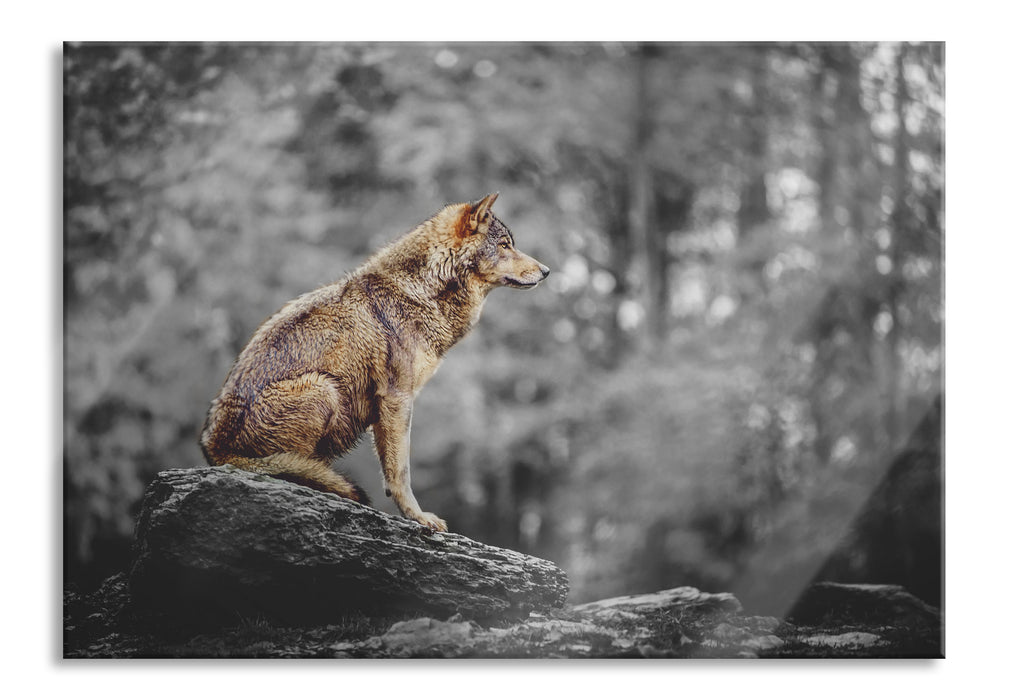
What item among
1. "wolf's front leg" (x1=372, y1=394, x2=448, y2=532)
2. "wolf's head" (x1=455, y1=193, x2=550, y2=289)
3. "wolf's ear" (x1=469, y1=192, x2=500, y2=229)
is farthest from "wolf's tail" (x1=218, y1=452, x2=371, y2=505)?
"wolf's ear" (x1=469, y1=192, x2=500, y2=229)

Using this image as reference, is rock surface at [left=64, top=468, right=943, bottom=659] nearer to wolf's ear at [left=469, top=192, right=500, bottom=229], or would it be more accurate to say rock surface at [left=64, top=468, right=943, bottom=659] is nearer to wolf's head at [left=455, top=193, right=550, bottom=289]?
wolf's head at [left=455, top=193, right=550, bottom=289]

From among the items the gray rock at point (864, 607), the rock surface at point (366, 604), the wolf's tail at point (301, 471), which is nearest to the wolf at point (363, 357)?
the wolf's tail at point (301, 471)

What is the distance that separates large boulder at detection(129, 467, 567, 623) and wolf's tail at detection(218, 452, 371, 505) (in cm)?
3

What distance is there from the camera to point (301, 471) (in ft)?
10.7

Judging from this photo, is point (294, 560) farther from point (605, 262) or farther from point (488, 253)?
point (605, 262)

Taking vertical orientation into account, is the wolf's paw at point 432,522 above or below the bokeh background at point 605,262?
below

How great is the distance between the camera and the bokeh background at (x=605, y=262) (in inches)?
146

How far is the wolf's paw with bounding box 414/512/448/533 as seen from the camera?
3.35 metres

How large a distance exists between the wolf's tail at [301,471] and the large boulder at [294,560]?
1.3 inches

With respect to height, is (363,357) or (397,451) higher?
(363,357)

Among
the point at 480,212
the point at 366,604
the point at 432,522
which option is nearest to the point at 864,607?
the point at 432,522

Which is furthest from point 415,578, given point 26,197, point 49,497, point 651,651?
point 26,197

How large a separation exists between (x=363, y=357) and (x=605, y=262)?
1.35m

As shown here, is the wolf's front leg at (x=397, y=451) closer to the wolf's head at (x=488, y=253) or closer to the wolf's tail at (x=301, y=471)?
the wolf's tail at (x=301, y=471)
